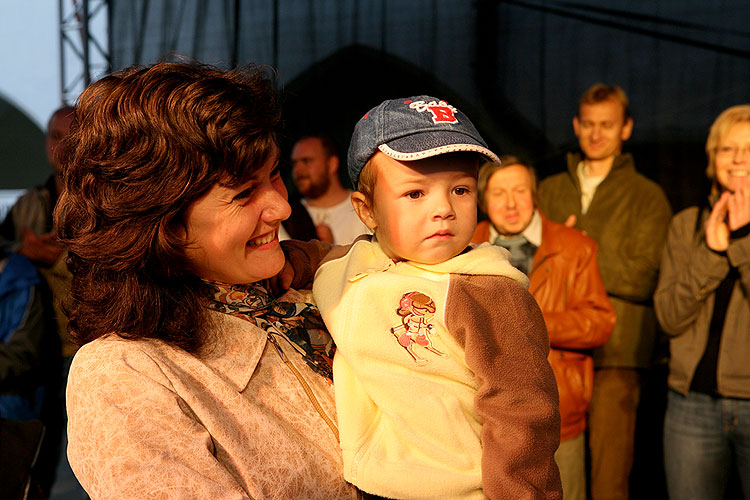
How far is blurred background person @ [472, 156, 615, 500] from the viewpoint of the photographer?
309 centimetres

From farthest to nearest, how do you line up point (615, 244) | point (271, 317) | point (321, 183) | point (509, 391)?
point (321, 183)
point (615, 244)
point (271, 317)
point (509, 391)

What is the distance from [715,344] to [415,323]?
2.14 m

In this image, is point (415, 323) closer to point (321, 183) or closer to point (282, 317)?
point (282, 317)

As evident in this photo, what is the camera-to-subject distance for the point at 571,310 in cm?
314

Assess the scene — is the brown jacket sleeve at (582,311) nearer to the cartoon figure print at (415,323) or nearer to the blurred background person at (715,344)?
the blurred background person at (715,344)

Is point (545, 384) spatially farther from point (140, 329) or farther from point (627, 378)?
point (627, 378)

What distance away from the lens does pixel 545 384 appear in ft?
4.21

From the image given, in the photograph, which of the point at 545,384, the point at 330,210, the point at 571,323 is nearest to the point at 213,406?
the point at 545,384

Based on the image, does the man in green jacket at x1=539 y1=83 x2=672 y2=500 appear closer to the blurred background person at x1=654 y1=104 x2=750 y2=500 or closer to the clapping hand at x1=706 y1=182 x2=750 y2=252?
the blurred background person at x1=654 y1=104 x2=750 y2=500

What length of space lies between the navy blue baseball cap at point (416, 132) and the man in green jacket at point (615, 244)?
2.55 metres

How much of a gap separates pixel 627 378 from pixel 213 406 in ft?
9.71

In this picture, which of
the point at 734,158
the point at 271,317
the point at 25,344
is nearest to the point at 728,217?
the point at 734,158

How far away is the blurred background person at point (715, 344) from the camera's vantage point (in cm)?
292

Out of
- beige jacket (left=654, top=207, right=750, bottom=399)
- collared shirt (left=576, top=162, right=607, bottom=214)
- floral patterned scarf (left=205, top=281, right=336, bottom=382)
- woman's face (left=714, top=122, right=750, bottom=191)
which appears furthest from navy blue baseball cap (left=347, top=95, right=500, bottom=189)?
collared shirt (left=576, top=162, right=607, bottom=214)
